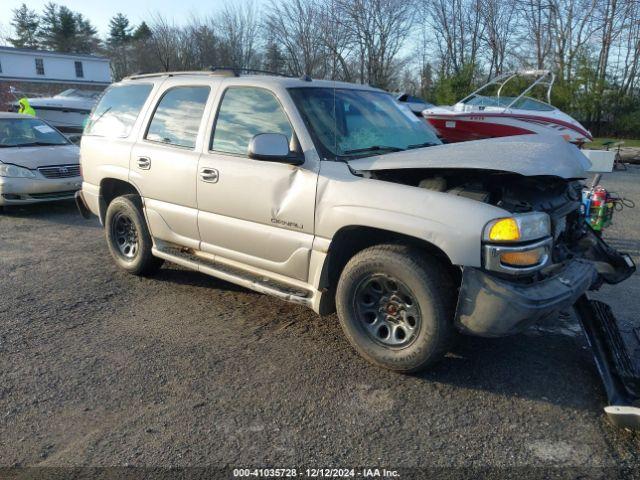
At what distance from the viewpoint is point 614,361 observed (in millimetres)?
3146

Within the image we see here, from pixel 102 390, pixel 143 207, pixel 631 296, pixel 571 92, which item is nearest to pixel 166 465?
pixel 102 390

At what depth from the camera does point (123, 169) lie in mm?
4980

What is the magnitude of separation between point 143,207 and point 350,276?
2.47 m

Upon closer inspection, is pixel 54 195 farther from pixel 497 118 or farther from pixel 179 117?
pixel 497 118

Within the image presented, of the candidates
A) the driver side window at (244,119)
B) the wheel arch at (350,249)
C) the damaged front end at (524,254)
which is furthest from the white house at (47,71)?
the damaged front end at (524,254)

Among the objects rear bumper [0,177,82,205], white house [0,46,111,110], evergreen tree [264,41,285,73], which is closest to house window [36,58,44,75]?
white house [0,46,111,110]

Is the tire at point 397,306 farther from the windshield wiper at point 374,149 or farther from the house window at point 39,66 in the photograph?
the house window at point 39,66

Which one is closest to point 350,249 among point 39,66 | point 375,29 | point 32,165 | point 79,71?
point 32,165

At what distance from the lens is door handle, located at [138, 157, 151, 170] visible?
4707mm

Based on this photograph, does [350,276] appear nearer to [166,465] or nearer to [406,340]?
[406,340]

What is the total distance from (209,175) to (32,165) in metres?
5.54

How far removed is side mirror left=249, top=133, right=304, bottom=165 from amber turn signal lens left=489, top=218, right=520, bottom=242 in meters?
1.46

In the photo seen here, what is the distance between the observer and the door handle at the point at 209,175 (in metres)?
4.13

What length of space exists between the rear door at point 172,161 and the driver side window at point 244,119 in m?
0.22
